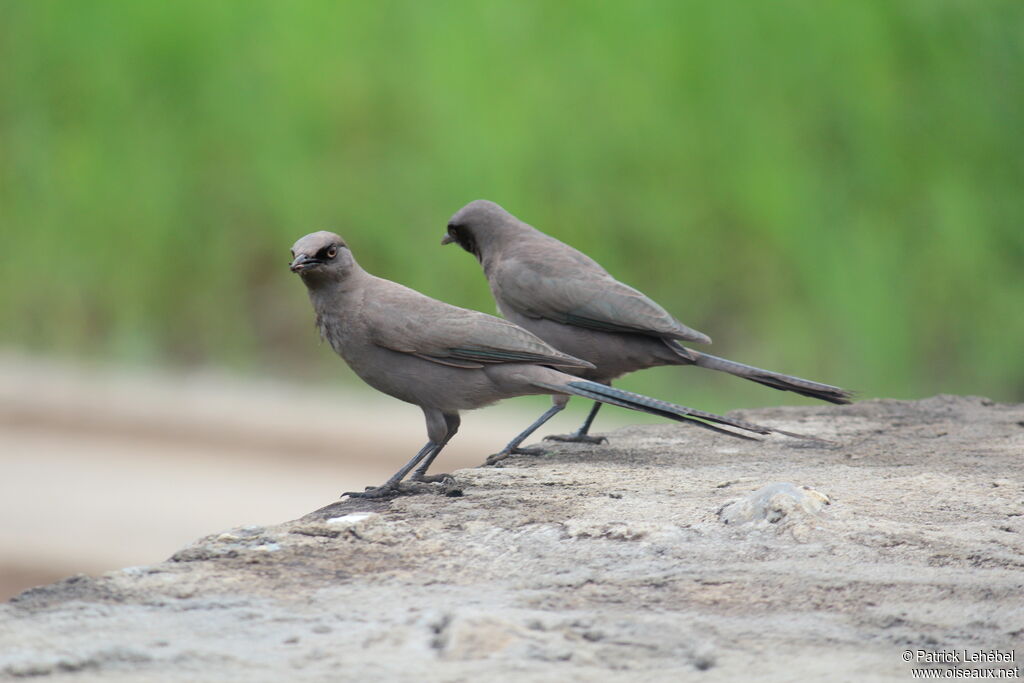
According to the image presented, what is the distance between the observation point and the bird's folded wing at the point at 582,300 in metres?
4.18

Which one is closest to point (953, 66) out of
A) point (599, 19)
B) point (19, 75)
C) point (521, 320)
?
point (599, 19)

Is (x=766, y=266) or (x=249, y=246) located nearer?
(x=766, y=266)

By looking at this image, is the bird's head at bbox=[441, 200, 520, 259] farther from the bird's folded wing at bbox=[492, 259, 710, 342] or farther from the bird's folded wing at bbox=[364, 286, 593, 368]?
the bird's folded wing at bbox=[364, 286, 593, 368]

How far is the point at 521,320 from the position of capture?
4.33m

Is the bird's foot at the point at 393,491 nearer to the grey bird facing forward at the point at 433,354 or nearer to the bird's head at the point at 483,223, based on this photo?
the grey bird facing forward at the point at 433,354

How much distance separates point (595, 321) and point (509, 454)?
1.61 feet

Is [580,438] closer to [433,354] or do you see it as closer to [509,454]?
[509,454]

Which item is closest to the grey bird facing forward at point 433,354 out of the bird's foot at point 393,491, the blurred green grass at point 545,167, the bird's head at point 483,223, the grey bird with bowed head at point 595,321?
the bird's foot at point 393,491

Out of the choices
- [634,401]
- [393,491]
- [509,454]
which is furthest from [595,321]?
[393,491]

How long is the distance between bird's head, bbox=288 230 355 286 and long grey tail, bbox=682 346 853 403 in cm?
114

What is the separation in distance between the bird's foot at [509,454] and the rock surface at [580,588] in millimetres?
459

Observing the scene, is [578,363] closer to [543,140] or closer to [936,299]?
[936,299]

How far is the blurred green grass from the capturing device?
18.6 ft

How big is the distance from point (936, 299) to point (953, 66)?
984 millimetres
